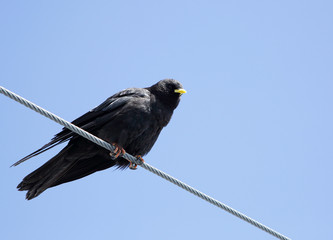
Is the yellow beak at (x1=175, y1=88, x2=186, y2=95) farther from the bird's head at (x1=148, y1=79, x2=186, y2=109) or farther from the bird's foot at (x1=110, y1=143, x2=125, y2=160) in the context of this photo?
the bird's foot at (x1=110, y1=143, x2=125, y2=160)

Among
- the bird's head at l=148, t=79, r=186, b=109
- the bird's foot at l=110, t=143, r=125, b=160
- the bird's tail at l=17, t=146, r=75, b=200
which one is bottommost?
the bird's tail at l=17, t=146, r=75, b=200

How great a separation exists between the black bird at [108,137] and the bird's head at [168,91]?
3 cm

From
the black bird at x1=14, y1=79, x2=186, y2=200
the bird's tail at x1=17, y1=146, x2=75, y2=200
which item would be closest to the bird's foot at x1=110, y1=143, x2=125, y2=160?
the black bird at x1=14, y1=79, x2=186, y2=200

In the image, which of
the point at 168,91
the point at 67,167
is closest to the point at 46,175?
the point at 67,167

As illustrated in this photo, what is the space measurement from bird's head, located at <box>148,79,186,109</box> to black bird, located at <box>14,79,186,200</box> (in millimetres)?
28

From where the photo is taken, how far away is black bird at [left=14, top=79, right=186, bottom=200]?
6.59 metres

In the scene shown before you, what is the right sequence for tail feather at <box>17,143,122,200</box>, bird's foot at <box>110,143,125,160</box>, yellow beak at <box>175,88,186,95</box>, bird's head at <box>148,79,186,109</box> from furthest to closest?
yellow beak at <box>175,88,186,95</box> < bird's head at <box>148,79,186,109</box> < tail feather at <box>17,143,122,200</box> < bird's foot at <box>110,143,125,160</box>

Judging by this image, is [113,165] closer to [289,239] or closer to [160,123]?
[160,123]

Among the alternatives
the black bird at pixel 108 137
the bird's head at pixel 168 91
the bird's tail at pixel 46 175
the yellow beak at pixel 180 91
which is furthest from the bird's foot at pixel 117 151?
the yellow beak at pixel 180 91

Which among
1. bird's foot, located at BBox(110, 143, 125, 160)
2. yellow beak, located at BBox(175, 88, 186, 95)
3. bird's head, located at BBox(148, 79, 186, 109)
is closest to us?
bird's foot, located at BBox(110, 143, 125, 160)

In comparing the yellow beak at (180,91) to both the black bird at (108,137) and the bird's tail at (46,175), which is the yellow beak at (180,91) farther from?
the bird's tail at (46,175)

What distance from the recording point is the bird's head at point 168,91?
24.1 feet

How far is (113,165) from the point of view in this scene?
285 inches

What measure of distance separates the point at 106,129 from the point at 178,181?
72.3 inches
